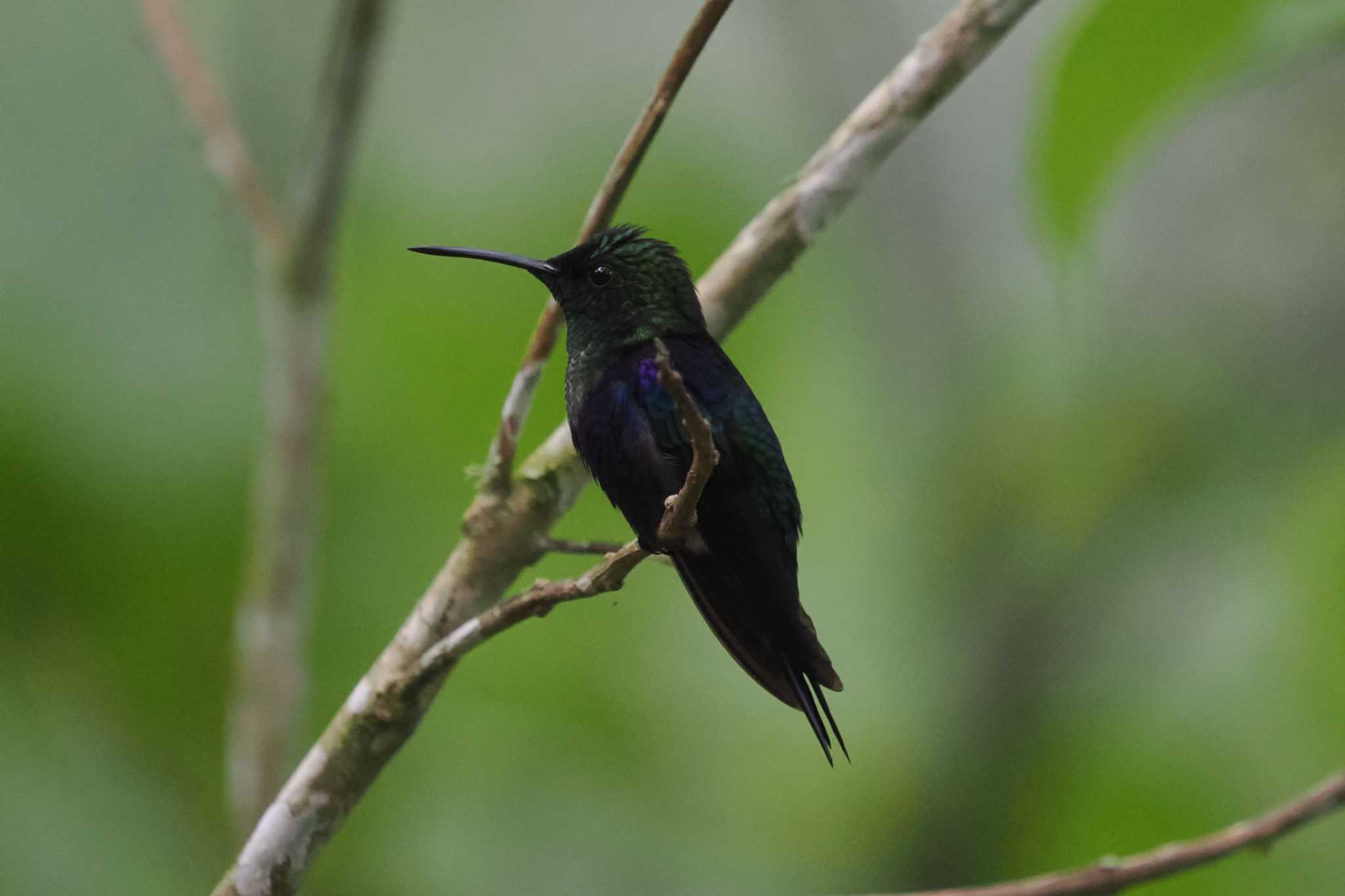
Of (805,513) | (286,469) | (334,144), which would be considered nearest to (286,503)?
(286,469)

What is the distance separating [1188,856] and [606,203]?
129 centimetres

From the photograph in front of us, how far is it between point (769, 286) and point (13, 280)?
300 cm

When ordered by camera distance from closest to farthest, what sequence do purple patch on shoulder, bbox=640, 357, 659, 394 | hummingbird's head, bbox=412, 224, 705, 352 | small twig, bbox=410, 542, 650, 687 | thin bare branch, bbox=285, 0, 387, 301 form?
small twig, bbox=410, 542, 650, 687 < purple patch on shoulder, bbox=640, 357, 659, 394 < hummingbird's head, bbox=412, 224, 705, 352 < thin bare branch, bbox=285, 0, 387, 301

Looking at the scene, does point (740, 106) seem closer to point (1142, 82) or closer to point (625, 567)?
point (1142, 82)

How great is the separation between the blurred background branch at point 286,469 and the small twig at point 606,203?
859 mm

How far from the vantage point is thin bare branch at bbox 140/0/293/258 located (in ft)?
10.4

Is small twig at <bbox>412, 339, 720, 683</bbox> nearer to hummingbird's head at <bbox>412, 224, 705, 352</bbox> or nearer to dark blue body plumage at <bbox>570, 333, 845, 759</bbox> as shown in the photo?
dark blue body plumage at <bbox>570, 333, 845, 759</bbox>

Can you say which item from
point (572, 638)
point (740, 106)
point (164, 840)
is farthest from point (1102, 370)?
point (164, 840)

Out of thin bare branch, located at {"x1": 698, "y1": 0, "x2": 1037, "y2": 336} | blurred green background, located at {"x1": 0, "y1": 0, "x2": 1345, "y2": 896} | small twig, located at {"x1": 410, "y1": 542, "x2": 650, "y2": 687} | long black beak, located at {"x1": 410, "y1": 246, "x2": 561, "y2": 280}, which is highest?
thin bare branch, located at {"x1": 698, "y1": 0, "x2": 1037, "y2": 336}

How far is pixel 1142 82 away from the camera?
80.6 inches

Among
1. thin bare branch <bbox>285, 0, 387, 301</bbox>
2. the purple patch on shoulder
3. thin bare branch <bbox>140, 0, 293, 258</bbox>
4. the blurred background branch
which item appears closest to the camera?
the purple patch on shoulder

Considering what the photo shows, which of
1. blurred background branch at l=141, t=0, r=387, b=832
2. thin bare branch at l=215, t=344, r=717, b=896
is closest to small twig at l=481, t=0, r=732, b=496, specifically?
thin bare branch at l=215, t=344, r=717, b=896

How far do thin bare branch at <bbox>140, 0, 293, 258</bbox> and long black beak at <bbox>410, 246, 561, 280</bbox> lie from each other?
0.80 m

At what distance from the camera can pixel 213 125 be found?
3.32 m
